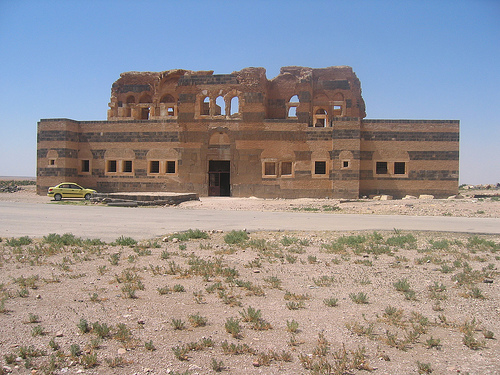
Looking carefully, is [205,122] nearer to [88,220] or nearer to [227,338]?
[88,220]

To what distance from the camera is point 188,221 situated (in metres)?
16.7

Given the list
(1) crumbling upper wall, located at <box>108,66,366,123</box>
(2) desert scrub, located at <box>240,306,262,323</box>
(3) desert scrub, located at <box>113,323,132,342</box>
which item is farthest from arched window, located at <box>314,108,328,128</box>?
(3) desert scrub, located at <box>113,323,132,342</box>

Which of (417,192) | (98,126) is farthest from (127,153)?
(417,192)

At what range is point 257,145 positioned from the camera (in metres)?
29.9

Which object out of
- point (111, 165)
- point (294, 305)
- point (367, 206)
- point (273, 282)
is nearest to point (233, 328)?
point (294, 305)

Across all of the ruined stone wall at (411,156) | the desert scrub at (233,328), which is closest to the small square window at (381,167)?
the ruined stone wall at (411,156)

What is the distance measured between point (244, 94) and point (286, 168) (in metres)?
6.12

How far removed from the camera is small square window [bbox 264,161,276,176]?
1179 inches

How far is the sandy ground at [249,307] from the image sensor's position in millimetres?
4941

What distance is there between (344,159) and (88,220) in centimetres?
1803

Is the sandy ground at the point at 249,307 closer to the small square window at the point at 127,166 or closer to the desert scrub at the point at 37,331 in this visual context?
the desert scrub at the point at 37,331

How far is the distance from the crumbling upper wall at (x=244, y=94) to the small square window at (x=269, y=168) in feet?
10.7

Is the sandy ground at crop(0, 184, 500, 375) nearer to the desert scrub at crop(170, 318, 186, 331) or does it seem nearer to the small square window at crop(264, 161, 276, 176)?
the desert scrub at crop(170, 318, 186, 331)

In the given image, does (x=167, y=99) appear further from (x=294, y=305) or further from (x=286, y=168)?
(x=294, y=305)
